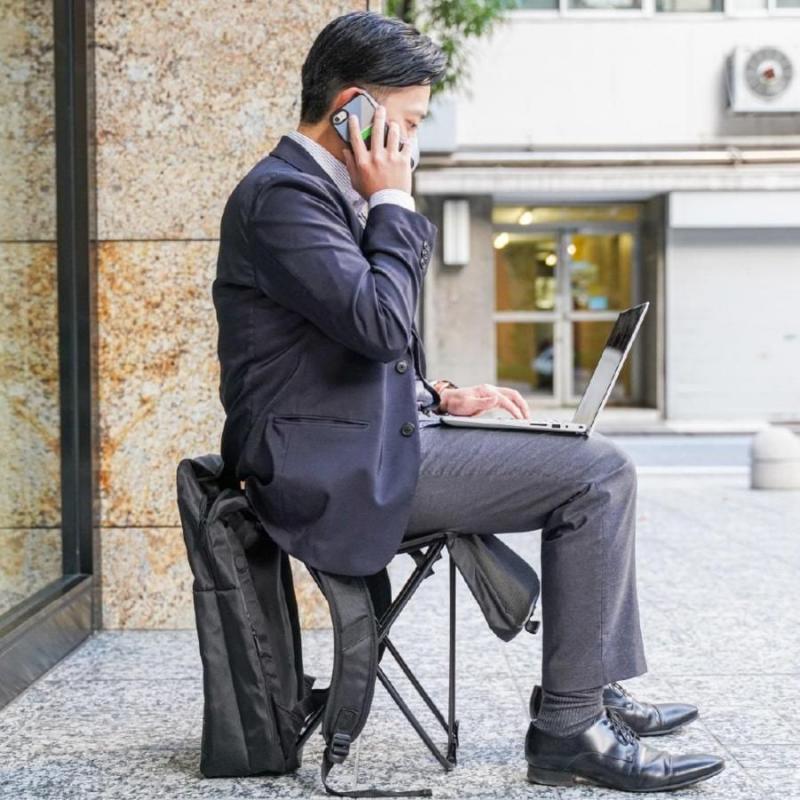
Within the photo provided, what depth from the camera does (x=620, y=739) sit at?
2912 millimetres

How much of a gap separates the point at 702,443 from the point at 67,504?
11.6 metres

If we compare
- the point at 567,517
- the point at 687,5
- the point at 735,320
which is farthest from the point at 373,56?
the point at 687,5

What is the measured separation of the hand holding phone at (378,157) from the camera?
9.09 ft

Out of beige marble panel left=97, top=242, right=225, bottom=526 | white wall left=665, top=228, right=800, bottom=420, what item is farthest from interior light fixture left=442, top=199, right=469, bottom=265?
beige marble panel left=97, top=242, right=225, bottom=526

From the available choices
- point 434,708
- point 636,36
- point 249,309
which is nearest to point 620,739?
point 434,708

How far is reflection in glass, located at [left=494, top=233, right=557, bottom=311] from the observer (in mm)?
19578

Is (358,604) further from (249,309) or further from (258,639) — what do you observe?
(249,309)

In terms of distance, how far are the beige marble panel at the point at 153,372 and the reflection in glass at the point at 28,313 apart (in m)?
0.21

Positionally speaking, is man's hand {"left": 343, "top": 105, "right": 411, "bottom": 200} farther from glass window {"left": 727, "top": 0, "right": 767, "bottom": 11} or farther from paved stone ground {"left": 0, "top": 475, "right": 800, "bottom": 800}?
glass window {"left": 727, "top": 0, "right": 767, "bottom": 11}

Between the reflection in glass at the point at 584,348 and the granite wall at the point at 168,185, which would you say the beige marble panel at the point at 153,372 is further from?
the reflection in glass at the point at 584,348

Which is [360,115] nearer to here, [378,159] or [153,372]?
[378,159]

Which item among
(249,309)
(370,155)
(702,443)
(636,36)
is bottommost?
(702,443)

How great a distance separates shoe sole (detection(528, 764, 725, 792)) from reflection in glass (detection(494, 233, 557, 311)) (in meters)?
16.8

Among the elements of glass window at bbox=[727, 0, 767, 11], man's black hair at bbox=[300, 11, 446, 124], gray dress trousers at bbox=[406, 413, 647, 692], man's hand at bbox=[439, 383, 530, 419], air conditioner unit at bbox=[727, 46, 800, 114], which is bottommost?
gray dress trousers at bbox=[406, 413, 647, 692]
